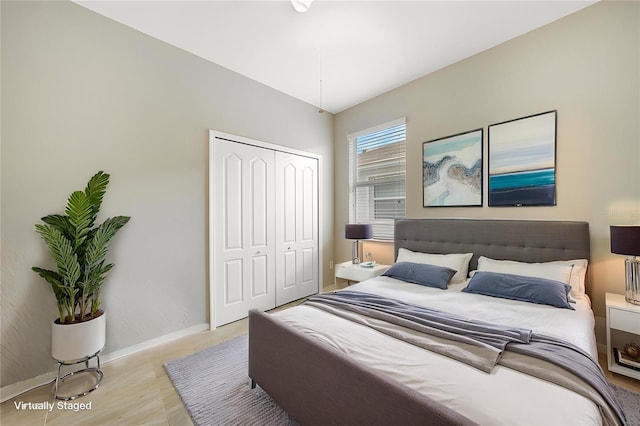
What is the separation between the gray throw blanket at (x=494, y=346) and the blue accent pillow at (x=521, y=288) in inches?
25.3

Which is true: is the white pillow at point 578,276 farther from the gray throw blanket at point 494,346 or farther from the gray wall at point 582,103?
the gray throw blanket at point 494,346

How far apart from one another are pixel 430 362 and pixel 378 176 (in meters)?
2.94

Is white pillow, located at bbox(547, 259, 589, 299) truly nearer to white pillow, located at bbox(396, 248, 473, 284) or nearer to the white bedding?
the white bedding

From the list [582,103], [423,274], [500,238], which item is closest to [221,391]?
[423,274]

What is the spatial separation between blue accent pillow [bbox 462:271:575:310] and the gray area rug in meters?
0.69

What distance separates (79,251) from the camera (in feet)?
6.61

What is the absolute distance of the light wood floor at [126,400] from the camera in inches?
64.5

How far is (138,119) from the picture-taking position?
246cm

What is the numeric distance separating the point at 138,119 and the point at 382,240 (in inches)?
129

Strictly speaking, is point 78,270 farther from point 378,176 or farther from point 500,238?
point 500,238

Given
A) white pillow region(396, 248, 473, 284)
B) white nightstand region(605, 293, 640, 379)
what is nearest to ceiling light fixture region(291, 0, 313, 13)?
white pillow region(396, 248, 473, 284)

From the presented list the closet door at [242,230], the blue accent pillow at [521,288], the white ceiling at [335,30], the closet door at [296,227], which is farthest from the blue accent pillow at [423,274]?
the white ceiling at [335,30]

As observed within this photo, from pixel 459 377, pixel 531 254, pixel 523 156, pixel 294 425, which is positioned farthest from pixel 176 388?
pixel 523 156

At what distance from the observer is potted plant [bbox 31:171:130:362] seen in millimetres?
1866
